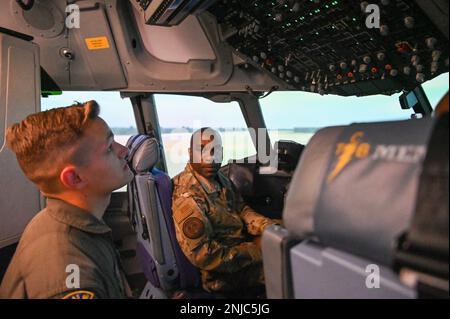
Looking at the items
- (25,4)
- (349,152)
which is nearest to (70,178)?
(349,152)

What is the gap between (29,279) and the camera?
83 centimetres

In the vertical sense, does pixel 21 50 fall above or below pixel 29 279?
above

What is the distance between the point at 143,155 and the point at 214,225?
70cm

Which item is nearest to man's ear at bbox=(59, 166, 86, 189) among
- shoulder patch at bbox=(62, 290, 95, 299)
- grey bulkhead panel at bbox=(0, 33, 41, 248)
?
shoulder patch at bbox=(62, 290, 95, 299)

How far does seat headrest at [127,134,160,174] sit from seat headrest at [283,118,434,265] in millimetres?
1822

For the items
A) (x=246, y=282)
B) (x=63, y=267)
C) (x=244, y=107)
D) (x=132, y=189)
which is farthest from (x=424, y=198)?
(x=244, y=107)

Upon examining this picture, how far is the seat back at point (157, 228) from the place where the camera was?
2.23 metres

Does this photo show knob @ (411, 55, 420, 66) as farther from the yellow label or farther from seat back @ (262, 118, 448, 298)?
the yellow label

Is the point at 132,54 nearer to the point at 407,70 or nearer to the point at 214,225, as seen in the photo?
the point at 214,225

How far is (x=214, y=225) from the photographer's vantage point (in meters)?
2.26

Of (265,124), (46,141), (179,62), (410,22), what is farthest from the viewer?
(265,124)

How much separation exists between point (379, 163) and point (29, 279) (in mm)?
854

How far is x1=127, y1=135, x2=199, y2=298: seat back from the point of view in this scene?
2.23m
